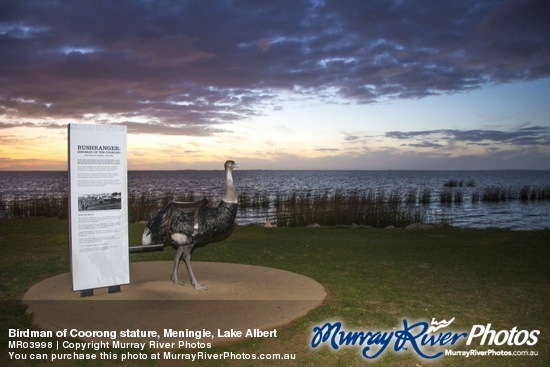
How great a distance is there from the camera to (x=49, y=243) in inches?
506

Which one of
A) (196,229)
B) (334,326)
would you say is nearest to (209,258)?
(196,229)

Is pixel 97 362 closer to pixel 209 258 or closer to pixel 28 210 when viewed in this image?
pixel 209 258

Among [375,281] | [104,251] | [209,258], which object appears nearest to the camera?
[104,251]

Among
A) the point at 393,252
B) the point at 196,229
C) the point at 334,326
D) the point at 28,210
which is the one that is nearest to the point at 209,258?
the point at 196,229

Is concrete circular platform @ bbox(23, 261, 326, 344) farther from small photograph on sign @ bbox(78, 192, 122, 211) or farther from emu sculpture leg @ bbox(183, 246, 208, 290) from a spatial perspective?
small photograph on sign @ bbox(78, 192, 122, 211)

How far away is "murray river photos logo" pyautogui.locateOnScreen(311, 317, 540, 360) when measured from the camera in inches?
214

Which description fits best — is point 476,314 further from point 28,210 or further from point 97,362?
point 28,210

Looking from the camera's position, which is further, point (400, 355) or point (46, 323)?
point (46, 323)

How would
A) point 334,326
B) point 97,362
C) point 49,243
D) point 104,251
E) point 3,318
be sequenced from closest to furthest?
point 97,362
point 334,326
point 3,318
point 104,251
point 49,243

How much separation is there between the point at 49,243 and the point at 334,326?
10.1m

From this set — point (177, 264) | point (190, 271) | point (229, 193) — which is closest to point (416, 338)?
point (229, 193)

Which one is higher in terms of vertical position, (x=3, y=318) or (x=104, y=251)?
(x=104, y=251)

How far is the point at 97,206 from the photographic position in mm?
7156

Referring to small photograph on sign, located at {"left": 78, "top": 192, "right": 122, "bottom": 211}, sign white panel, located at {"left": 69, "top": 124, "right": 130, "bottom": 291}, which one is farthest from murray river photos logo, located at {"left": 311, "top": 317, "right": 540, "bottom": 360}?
small photograph on sign, located at {"left": 78, "top": 192, "right": 122, "bottom": 211}
